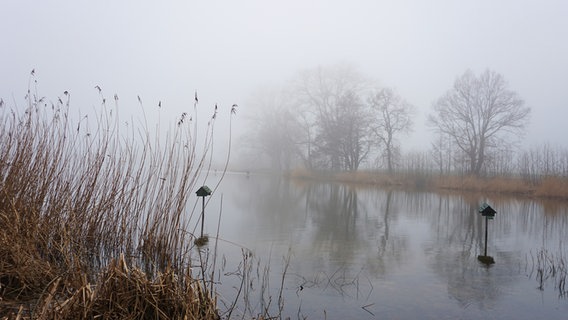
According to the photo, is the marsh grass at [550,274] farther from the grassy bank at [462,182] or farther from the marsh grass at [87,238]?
the grassy bank at [462,182]

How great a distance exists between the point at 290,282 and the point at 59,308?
2.60 m

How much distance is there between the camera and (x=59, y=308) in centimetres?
220

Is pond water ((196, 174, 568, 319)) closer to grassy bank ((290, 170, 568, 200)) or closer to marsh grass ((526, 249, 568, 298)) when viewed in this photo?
marsh grass ((526, 249, 568, 298))

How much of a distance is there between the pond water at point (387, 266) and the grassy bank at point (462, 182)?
7484 millimetres

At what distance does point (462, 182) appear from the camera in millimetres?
20625

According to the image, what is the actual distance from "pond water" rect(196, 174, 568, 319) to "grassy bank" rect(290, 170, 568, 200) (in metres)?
7.48

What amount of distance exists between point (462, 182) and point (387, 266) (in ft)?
56.7

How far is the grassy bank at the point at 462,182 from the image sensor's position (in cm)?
1678

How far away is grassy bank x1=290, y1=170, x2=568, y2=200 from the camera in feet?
55.1

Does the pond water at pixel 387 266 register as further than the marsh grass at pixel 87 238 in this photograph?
Yes

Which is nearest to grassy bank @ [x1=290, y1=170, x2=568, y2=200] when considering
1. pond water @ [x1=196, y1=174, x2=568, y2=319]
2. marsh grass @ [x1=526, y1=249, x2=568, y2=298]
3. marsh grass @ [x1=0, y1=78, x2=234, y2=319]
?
pond water @ [x1=196, y1=174, x2=568, y2=319]

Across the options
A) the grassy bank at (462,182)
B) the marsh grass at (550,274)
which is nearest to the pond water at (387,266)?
the marsh grass at (550,274)

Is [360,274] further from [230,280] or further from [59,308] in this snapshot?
[59,308]

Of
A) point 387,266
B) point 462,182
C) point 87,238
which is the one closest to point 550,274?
point 387,266
